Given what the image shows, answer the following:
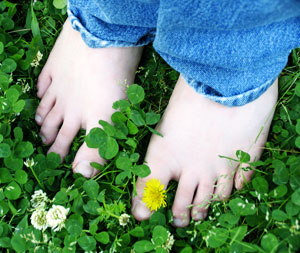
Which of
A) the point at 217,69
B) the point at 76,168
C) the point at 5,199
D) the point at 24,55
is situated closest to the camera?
the point at 217,69

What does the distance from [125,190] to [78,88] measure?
42cm

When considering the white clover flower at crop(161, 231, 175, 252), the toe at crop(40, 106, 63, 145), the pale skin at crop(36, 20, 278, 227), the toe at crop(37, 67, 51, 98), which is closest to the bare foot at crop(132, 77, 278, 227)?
the pale skin at crop(36, 20, 278, 227)

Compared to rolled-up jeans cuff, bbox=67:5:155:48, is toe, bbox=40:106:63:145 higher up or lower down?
lower down

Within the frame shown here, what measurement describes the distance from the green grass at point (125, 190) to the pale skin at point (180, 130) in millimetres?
43

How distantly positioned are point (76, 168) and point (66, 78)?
1.16 ft

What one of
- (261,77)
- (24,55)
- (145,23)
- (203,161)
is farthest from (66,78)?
(261,77)

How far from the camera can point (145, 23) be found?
3.92 feet

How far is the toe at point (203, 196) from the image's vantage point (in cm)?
136

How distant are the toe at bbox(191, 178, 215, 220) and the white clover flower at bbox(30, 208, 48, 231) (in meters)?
0.48

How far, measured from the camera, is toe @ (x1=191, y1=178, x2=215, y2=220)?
4.47 ft

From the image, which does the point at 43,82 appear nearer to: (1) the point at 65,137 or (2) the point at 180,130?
(1) the point at 65,137

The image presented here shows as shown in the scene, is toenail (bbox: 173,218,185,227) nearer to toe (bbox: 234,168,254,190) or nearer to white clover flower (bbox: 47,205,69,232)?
toe (bbox: 234,168,254,190)

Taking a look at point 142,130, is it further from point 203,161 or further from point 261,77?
point 261,77

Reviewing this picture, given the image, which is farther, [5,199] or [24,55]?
[24,55]
